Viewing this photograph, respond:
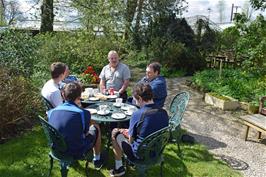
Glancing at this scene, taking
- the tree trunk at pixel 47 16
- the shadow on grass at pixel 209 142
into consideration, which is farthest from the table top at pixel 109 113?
the tree trunk at pixel 47 16

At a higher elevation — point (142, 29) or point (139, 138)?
point (142, 29)

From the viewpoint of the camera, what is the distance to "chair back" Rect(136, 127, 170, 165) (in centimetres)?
351

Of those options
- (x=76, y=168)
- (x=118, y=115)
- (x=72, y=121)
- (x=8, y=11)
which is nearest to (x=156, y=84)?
(x=118, y=115)

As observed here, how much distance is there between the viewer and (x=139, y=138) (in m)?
3.65

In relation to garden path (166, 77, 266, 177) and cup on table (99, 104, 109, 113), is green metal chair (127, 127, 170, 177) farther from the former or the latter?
garden path (166, 77, 266, 177)

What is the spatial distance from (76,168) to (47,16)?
387 inches

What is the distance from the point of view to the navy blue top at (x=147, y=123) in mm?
3559

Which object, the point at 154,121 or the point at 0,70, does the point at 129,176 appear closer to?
the point at 154,121

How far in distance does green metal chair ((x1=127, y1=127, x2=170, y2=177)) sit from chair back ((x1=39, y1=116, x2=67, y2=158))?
34.9 inches

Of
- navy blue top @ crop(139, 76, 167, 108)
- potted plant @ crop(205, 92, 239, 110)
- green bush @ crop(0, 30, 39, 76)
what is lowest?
potted plant @ crop(205, 92, 239, 110)

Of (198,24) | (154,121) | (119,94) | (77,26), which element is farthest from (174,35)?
(154,121)

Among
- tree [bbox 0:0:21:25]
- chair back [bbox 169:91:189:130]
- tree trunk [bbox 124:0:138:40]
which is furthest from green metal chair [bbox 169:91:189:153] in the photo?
tree [bbox 0:0:21:25]

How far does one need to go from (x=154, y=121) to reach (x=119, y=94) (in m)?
2.41

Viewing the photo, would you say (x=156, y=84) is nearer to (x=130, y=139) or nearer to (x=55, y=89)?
(x=130, y=139)
